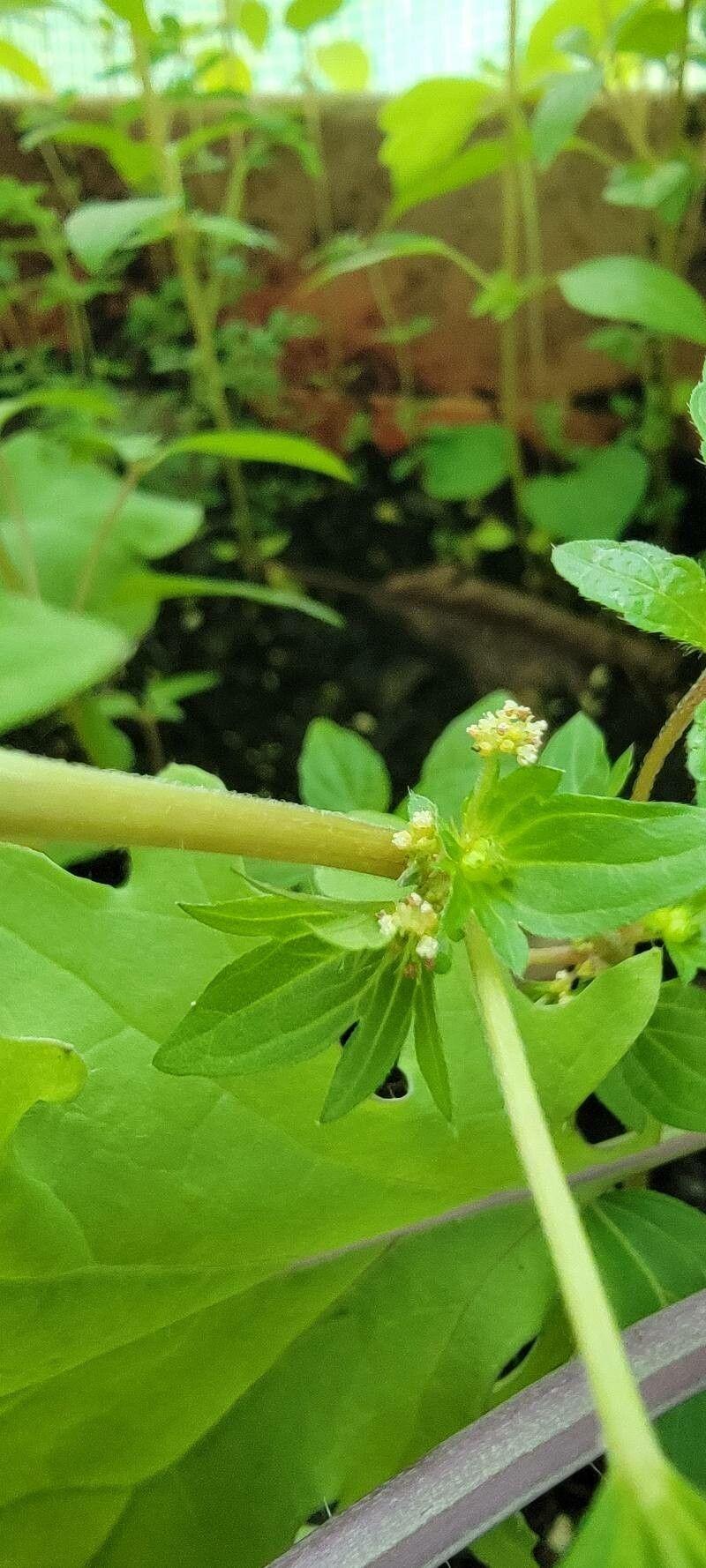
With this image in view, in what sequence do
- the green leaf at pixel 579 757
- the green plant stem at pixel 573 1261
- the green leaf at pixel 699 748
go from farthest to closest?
the green leaf at pixel 579 757, the green leaf at pixel 699 748, the green plant stem at pixel 573 1261

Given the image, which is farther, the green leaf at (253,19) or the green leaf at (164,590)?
the green leaf at (253,19)

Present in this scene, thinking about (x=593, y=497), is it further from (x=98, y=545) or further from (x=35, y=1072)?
(x=35, y=1072)

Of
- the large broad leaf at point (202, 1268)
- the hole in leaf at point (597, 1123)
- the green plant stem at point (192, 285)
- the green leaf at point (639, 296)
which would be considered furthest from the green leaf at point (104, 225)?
the hole in leaf at point (597, 1123)

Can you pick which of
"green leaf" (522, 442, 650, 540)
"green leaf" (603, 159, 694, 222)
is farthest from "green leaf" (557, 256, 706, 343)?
"green leaf" (522, 442, 650, 540)

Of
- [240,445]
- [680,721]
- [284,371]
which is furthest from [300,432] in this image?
[680,721]

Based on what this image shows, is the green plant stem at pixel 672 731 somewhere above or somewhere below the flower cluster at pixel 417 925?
above

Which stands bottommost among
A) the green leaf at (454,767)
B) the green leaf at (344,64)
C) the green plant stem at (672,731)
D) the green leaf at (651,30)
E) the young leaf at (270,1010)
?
the young leaf at (270,1010)

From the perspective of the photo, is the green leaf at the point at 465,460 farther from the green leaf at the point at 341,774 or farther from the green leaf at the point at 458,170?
the green leaf at the point at 341,774
